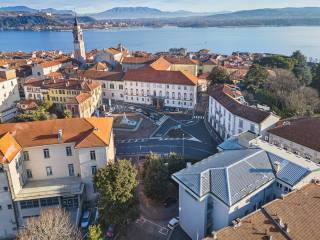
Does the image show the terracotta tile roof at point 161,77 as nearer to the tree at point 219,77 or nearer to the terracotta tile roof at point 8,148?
the tree at point 219,77

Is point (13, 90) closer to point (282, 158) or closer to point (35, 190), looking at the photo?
point (35, 190)

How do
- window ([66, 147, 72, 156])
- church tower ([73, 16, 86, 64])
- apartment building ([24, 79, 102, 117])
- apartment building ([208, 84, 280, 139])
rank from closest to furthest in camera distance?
window ([66, 147, 72, 156]) → apartment building ([208, 84, 280, 139]) → apartment building ([24, 79, 102, 117]) → church tower ([73, 16, 86, 64])

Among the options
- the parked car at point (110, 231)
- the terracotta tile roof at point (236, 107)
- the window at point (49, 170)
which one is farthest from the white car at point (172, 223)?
the terracotta tile roof at point (236, 107)

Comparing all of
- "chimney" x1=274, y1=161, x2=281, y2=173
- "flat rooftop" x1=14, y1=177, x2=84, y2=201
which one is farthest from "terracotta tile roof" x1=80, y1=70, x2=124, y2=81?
"chimney" x1=274, y1=161, x2=281, y2=173

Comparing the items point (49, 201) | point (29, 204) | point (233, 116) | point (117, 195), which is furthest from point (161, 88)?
point (117, 195)

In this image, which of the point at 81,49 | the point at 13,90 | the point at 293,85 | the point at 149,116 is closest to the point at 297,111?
the point at 293,85

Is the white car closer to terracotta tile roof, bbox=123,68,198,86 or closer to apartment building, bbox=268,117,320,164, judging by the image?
apartment building, bbox=268,117,320,164
